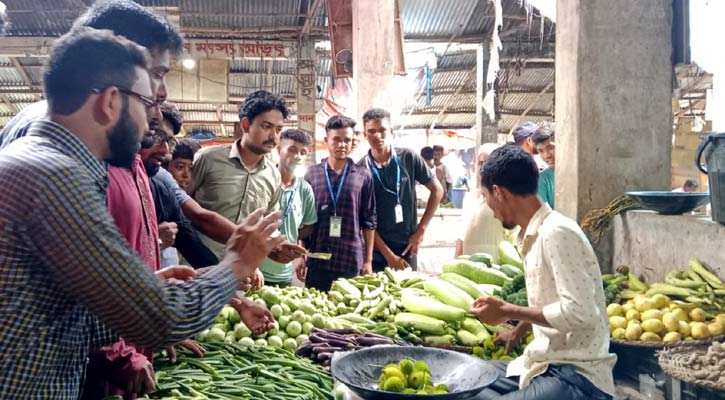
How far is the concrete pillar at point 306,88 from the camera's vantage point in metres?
12.7

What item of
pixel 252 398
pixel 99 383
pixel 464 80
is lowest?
pixel 252 398

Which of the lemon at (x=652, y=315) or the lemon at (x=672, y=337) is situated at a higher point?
the lemon at (x=652, y=315)

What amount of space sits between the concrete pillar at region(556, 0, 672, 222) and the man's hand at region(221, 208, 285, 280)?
402 centimetres

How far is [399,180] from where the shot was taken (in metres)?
6.10

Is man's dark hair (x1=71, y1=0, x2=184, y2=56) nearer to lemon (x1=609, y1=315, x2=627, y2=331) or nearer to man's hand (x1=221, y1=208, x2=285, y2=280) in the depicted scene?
man's hand (x1=221, y1=208, x2=285, y2=280)

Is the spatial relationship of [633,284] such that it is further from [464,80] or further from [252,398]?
[464,80]

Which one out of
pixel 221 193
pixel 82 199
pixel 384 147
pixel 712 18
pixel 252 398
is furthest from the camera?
pixel 384 147

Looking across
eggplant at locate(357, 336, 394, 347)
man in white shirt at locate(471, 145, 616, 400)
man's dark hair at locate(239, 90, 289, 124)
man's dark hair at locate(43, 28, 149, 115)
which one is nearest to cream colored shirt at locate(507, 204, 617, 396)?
man in white shirt at locate(471, 145, 616, 400)

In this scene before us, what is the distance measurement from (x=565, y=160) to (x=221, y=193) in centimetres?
303

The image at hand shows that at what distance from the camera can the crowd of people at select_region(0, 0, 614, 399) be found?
158 centimetres

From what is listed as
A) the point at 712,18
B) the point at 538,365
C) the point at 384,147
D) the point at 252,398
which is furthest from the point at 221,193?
the point at 712,18

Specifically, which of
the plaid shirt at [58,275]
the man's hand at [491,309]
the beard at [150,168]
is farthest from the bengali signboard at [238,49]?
the plaid shirt at [58,275]

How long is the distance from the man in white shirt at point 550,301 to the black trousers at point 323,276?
2.69m

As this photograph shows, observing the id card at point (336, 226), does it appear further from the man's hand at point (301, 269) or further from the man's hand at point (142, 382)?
the man's hand at point (142, 382)
